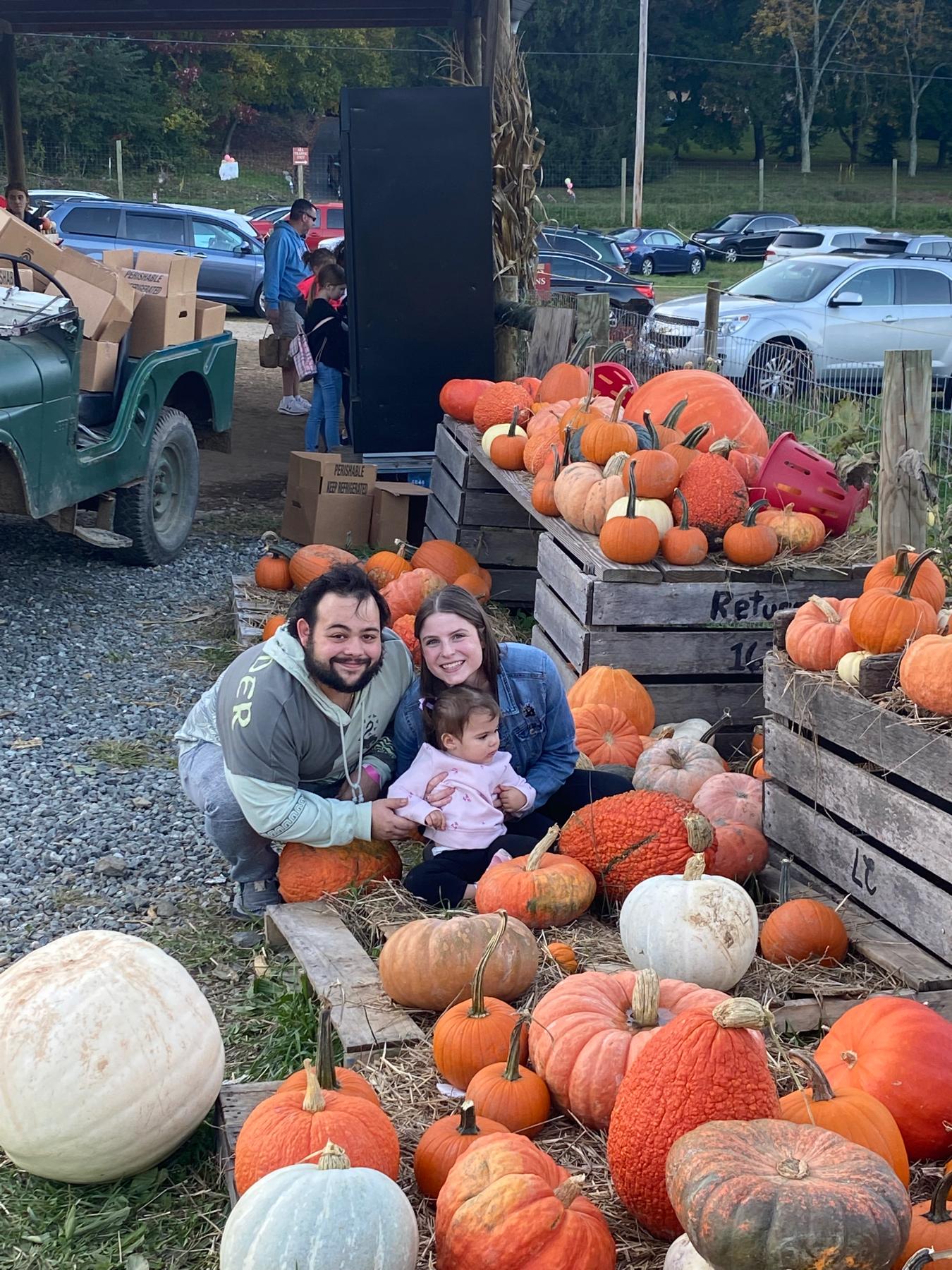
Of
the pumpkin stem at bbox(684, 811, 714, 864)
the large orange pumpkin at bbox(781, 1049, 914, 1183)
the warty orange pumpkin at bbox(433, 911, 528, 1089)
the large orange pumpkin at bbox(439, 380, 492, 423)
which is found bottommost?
the warty orange pumpkin at bbox(433, 911, 528, 1089)

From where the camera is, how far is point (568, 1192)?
2.10m

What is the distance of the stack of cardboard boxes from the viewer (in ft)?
24.1

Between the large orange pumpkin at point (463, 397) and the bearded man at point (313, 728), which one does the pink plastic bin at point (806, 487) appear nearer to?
the bearded man at point (313, 728)

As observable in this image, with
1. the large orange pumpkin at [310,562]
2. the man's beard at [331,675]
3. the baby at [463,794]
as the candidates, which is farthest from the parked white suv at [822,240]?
the man's beard at [331,675]

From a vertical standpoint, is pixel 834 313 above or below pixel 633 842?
above

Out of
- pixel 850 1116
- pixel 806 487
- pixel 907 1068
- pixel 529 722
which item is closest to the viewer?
pixel 850 1116

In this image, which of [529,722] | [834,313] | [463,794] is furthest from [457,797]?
[834,313]

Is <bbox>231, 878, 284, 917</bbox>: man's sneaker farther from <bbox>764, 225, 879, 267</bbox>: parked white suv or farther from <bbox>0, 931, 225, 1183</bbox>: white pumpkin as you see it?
<bbox>764, 225, 879, 267</bbox>: parked white suv

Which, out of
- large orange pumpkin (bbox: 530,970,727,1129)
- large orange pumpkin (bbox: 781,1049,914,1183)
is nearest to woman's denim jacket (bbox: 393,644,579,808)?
large orange pumpkin (bbox: 530,970,727,1129)

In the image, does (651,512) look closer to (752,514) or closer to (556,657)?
(752,514)

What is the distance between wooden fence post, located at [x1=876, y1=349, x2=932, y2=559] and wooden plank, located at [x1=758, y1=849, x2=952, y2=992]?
1.42 meters

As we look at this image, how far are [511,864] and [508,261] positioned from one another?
6828 millimetres

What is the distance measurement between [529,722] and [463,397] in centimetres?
432

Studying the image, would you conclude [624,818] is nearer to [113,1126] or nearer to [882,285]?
[113,1126]
